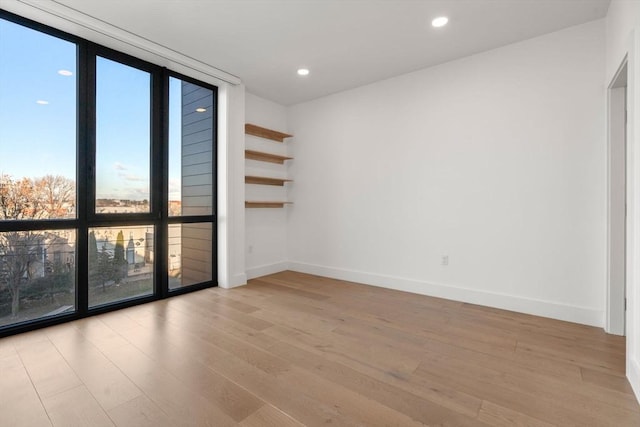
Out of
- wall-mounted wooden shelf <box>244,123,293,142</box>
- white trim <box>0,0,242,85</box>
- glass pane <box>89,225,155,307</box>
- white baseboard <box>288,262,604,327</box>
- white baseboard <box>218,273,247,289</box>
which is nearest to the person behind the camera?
white trim <box>0,0,242,85</box>

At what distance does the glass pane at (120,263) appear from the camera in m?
3.04

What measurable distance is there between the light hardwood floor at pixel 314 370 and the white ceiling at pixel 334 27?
2724mm

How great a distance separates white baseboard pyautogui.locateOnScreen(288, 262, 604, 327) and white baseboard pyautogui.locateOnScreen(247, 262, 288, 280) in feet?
2.34

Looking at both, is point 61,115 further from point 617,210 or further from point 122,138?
point 617,210

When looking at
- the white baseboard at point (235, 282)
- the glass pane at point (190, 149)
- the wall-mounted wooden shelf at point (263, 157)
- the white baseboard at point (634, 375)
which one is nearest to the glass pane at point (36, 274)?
the glass pane at point (190, 149)

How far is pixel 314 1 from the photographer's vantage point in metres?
2.46

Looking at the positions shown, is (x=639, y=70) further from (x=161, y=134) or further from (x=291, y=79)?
(x=161, y=134)

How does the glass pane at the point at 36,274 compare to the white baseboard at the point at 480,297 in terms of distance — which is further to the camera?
the white baseboard at the point at 480,297

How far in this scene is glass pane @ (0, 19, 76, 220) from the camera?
251 cm

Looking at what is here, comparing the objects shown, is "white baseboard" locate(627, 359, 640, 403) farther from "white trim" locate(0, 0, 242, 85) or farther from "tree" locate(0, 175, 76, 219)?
"white trim" locate(0, 0, 242, 85)

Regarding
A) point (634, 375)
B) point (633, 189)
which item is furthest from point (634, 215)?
point (634, 375)

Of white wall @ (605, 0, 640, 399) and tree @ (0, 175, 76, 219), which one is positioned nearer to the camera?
white wall @ (605, 0, 640, 399)

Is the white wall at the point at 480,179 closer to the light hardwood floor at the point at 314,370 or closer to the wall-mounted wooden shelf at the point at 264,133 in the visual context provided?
the light hardwood floor at the point at 314,370

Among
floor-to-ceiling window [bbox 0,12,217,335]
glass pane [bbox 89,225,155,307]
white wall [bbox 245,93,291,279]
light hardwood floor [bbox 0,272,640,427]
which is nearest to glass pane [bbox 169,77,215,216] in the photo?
floor-to-ceiling window [bbox 0,12,217,335]
